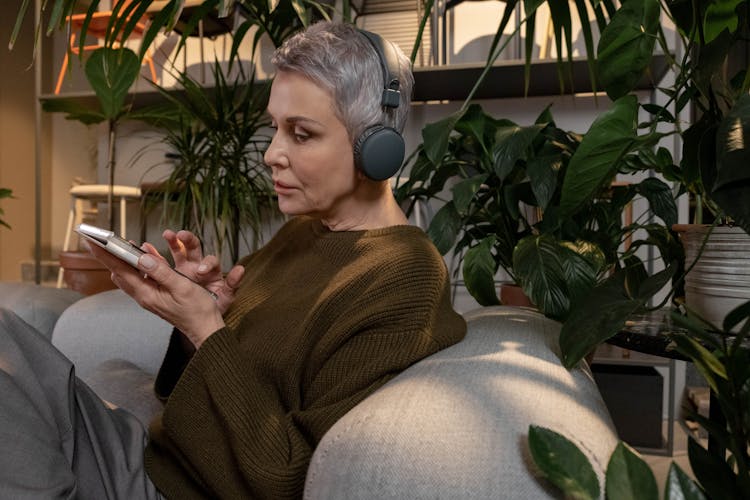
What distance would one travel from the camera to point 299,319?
0.80 m

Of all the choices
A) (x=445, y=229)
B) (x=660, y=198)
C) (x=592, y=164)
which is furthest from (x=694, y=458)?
(x=445, y=229)

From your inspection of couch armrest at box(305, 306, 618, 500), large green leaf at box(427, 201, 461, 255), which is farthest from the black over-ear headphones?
large green leaf at box(427, 201, 461, 255)

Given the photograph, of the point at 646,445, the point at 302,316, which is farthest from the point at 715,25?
the point at 646,445

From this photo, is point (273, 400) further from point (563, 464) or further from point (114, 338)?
point (114, 338)

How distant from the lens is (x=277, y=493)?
60 cm

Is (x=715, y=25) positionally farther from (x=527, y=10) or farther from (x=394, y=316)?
(x=394, y=316)

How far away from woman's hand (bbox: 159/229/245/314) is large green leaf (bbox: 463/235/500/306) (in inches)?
15.8

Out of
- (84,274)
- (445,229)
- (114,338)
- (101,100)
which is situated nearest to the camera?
(114,338)

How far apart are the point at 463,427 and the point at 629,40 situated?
44 centimetres

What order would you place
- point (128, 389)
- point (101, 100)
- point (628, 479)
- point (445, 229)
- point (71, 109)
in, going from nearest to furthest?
point (628, 479) < point (128, 389) < point (445, 229) < point (101, 100) < point (71, 109)

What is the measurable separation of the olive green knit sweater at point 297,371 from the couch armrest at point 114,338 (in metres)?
0.46

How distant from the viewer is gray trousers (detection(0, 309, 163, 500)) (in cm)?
59

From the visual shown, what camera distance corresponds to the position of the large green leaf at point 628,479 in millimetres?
430

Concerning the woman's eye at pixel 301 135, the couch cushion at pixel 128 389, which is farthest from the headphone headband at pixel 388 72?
the couch cushion at pixel 128 389
